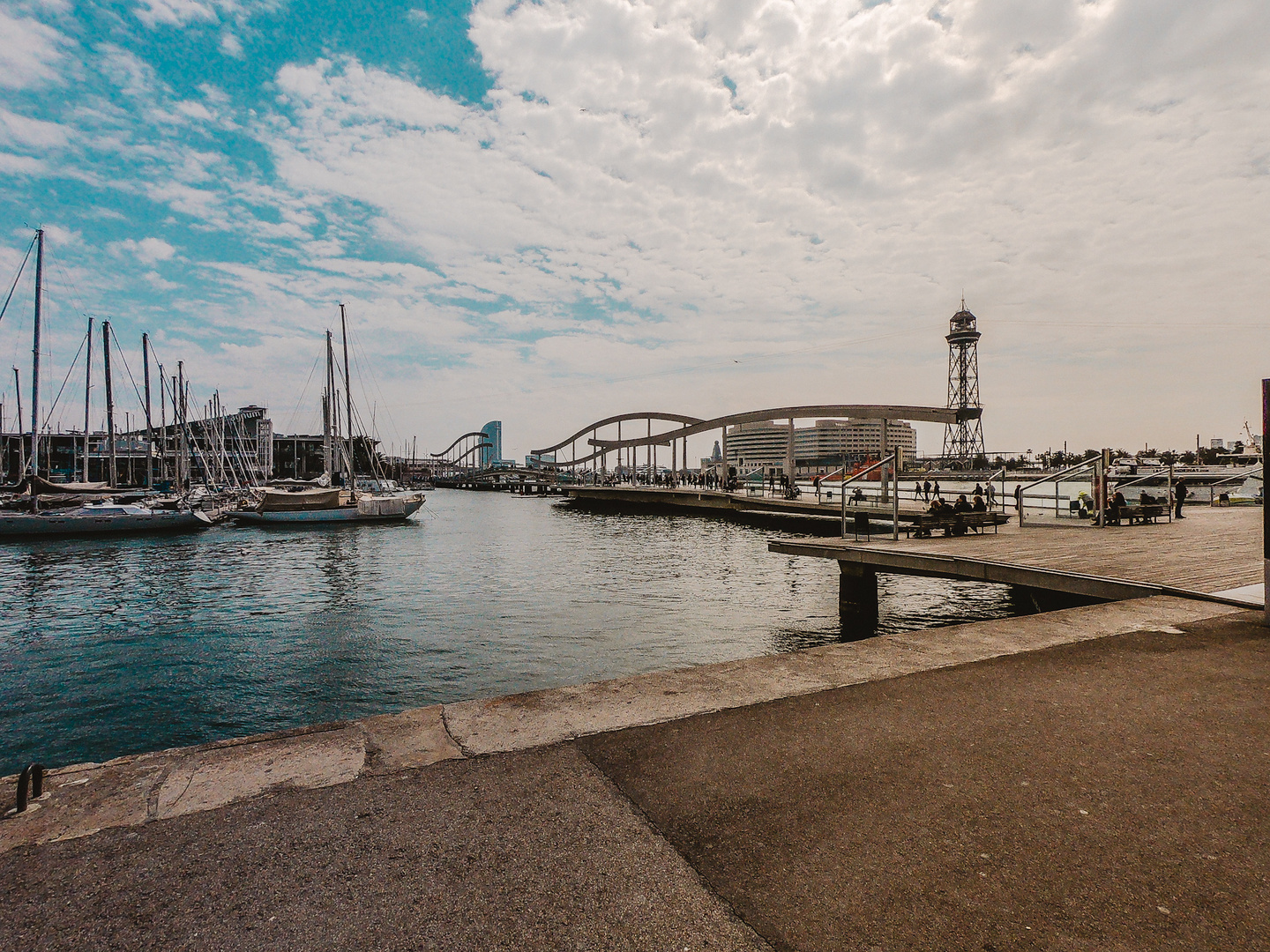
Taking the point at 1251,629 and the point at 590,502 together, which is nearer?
the point at 1251,629

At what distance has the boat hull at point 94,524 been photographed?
138 ft

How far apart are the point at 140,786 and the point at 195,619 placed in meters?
18.2

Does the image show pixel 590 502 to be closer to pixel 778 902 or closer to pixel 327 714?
pixel 327 714

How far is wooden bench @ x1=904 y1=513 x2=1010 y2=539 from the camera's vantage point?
17.4 metres

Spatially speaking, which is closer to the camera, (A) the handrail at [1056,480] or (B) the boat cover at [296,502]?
(A) the handrail at [1056,480]

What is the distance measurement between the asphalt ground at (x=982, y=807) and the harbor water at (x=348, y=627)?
837cm

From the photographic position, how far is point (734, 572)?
90.2 feet

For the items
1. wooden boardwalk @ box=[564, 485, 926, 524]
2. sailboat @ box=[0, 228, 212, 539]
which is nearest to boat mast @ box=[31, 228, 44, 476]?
sailboat @ box=[0, 228, 212, 539]

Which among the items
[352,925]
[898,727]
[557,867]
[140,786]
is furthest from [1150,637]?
[140,786]

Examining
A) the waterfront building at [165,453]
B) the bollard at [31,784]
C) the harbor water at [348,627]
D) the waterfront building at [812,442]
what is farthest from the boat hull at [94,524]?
the waterfront building at [812,442]

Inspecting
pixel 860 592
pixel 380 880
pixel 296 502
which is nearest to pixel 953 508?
pixel 860 592

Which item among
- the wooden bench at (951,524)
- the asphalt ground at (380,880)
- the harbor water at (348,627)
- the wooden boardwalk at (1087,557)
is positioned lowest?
the harbor water at (348,627)

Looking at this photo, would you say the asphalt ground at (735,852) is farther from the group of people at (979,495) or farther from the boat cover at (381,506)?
the boat cover at (381,506)

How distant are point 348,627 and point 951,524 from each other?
56.0 ft
